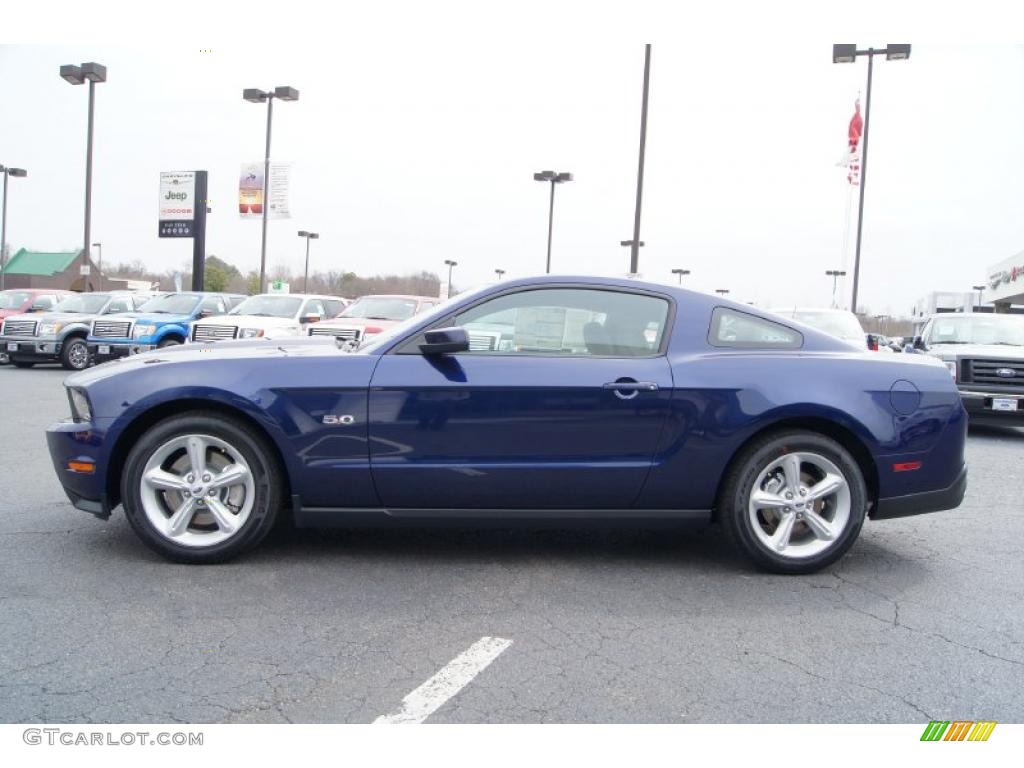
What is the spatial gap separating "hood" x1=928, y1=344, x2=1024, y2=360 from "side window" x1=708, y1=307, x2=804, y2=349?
696 centimetres

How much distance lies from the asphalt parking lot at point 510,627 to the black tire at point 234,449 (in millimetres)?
107

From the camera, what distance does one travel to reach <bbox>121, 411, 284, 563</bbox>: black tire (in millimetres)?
4238

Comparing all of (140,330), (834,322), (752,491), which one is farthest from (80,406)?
(140,330)

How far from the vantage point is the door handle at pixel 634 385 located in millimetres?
4266

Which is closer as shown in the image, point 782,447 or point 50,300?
point 782,447

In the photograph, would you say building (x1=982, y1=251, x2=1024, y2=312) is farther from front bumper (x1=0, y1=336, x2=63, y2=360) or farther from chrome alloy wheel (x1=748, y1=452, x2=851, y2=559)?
chrome alloy wheel (x1=748, y1=452, x2=851, y2=559)

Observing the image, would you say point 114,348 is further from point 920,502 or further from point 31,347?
point 920,502

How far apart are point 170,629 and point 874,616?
3047mm

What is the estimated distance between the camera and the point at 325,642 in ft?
11.2

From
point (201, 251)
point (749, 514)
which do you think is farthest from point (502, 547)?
point (201, 251)

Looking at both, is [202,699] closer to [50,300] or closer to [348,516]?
[348,516]

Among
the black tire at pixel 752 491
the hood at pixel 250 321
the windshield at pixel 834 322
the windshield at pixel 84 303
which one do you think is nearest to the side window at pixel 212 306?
the hood at pixel 250 321

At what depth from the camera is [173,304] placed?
17609 mm

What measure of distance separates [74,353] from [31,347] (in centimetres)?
80
